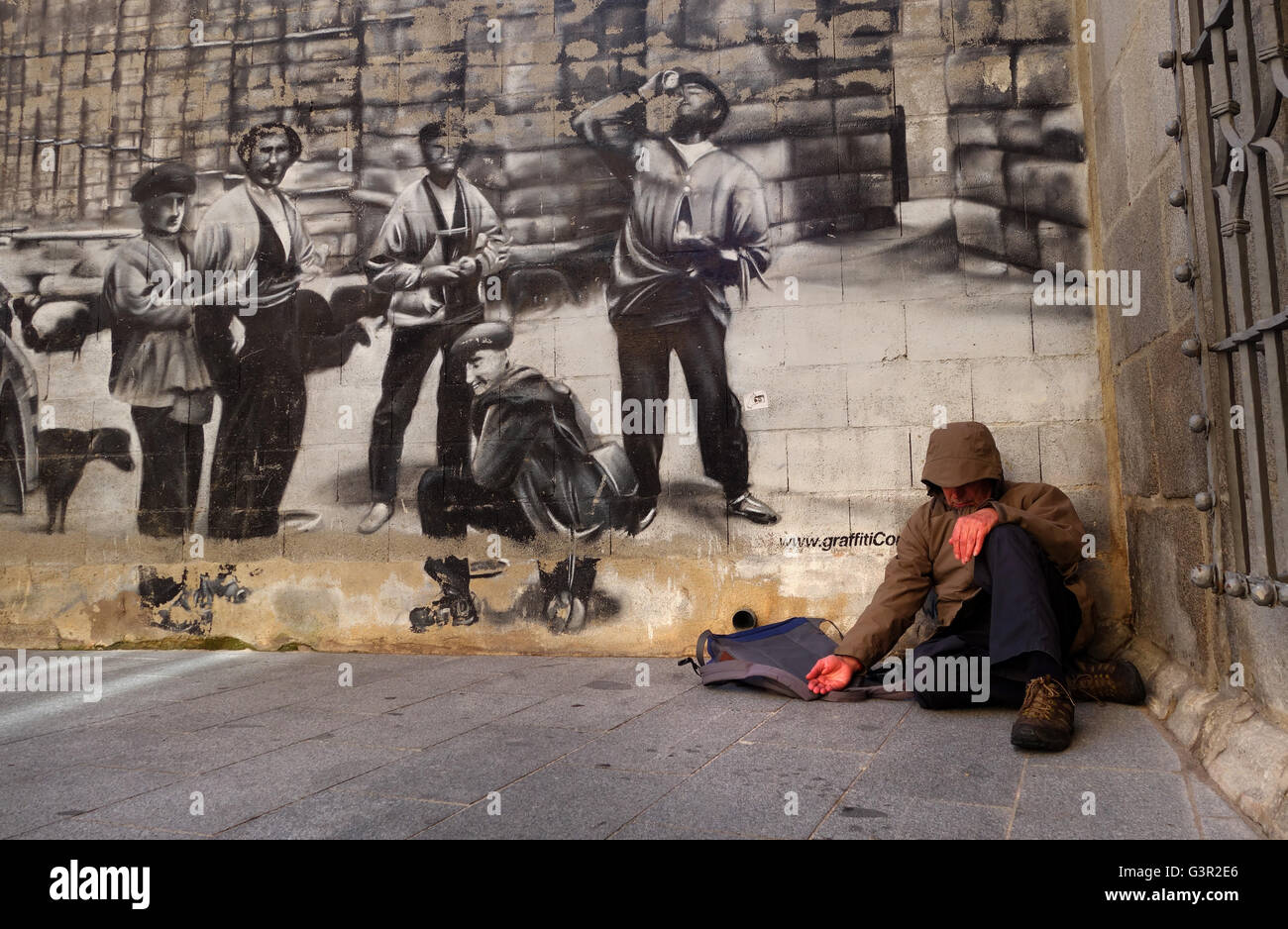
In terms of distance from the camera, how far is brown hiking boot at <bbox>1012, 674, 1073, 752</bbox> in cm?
273

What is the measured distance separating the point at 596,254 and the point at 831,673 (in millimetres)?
2685

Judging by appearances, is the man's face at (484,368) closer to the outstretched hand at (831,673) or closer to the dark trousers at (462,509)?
the dark trousers at (462,509)

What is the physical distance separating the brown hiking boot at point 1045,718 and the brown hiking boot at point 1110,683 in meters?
0.54

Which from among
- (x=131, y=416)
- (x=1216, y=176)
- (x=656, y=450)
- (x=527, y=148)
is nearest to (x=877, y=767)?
(x=1216, y=176)

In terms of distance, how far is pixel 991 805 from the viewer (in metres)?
2.28

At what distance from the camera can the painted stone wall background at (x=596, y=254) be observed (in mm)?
4555

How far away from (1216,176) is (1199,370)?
602 millimetres

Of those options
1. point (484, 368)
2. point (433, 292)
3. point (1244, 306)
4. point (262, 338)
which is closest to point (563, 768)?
point (1244, 306)

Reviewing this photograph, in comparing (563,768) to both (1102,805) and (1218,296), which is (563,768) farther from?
(1218,296)

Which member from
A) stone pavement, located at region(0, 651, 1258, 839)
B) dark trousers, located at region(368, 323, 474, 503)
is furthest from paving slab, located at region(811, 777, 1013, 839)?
dark trousers, located at region(368, 323, 474, 503)

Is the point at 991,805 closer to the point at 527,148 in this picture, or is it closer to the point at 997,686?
the point at 997,686

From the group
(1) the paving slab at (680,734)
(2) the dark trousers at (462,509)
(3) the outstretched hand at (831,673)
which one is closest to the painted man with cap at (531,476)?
(2) the dark trousers at (462,509)

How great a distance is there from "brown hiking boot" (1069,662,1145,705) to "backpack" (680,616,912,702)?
66 centimetres

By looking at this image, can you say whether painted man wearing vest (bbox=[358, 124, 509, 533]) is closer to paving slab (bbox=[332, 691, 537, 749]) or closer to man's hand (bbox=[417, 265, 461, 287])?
man's hand (bbox=[417, 265, 461, 287])
